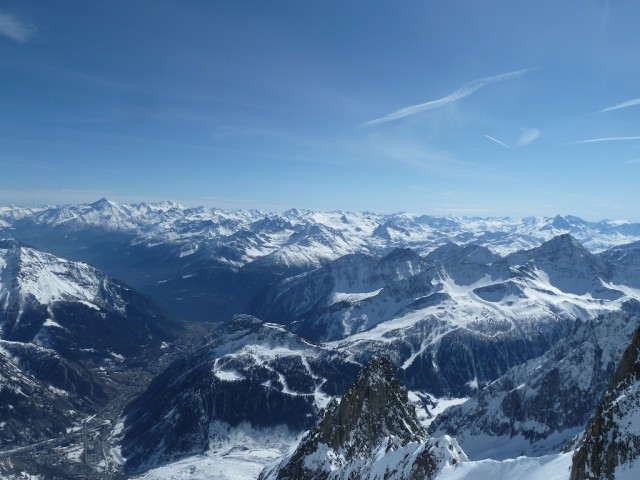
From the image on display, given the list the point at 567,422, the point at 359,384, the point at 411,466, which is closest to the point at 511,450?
the point at 567,422

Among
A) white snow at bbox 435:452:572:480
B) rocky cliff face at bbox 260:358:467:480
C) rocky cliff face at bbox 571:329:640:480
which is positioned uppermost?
rocky cliff face at bbox 571:329:640:480

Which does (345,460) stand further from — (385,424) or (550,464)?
(550,464)

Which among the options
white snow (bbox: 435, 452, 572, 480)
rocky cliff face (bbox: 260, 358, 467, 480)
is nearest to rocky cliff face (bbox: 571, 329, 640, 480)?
white snow (bbox: 435, 452, 572, 480)


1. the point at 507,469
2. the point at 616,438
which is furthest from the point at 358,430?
the point at 616,438

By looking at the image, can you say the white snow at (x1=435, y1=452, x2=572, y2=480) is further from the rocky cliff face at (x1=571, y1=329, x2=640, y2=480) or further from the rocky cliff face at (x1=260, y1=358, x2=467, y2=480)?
the rocky cliff face at (x1=260, y1=358, x2=467, y2=480)

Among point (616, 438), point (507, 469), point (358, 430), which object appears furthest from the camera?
point (358, 430)

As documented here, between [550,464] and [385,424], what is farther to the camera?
[385,424]

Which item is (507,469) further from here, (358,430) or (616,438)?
(358,430)

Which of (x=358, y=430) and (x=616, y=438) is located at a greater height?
(x=616, y=438)
